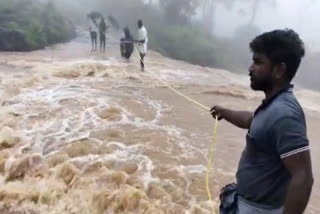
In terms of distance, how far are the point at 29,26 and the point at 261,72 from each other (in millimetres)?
19842

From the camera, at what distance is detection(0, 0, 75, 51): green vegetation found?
1823 centimetres

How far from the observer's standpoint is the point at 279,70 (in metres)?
2.02

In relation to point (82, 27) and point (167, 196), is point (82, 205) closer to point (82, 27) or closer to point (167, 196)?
point (167, 196)

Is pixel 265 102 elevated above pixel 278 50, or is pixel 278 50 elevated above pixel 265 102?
pixel 278 50

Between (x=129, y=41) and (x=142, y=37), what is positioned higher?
(x=142, y=37)

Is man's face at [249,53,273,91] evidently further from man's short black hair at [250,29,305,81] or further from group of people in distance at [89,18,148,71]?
group of people in distance at [89,18,148,71]

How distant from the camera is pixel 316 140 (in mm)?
8602

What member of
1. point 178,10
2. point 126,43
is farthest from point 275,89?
point 178,10

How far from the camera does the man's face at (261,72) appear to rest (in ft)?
6.68

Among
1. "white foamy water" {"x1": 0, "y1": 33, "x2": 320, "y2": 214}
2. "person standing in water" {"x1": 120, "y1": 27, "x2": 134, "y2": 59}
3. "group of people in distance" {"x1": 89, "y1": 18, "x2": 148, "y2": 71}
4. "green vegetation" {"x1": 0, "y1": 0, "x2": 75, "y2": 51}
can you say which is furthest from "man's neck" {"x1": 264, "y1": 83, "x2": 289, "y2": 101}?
"green vegetation" {"x1": 0, "y1": 0, "x2": 75, "y2": 51}

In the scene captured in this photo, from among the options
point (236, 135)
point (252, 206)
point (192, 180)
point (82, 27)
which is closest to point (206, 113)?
point (236, 135)

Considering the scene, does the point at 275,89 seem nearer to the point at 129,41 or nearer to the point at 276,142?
the point at 276,142

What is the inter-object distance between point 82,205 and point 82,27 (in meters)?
23.8

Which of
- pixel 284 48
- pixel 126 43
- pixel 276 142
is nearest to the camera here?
pixel 276 142
